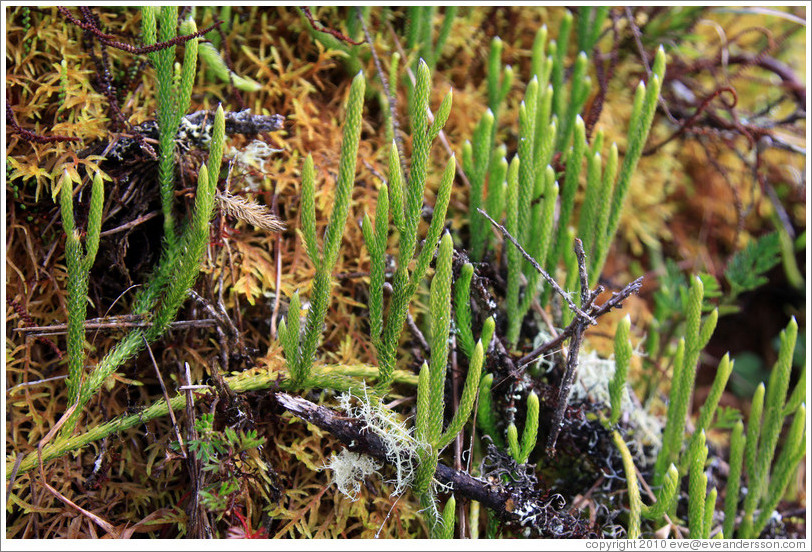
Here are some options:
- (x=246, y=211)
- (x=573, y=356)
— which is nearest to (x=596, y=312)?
(x=573, y=356)

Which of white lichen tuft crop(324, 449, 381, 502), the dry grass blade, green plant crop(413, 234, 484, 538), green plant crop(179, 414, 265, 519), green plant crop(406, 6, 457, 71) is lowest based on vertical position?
white lichen tuft crop(324, 449, 381, 502)

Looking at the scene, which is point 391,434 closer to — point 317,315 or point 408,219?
point 317,315

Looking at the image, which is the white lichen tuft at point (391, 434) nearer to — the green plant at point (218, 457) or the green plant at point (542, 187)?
the green plant at point (218, 457)

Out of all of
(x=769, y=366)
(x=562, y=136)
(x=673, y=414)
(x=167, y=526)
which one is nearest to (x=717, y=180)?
(x=769, y=366)

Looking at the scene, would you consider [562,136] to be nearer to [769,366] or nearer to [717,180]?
[717,180]

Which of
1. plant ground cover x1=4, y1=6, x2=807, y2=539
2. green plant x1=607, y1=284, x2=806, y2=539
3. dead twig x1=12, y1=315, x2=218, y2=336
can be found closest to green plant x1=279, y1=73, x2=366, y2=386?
plant ground cover x1=4, y1=6, x2=807, y2=539

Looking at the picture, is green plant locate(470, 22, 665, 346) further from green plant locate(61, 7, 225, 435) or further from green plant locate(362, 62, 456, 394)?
green plant locate(61, 7, 225, 435)

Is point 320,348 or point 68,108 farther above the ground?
point 68,108
